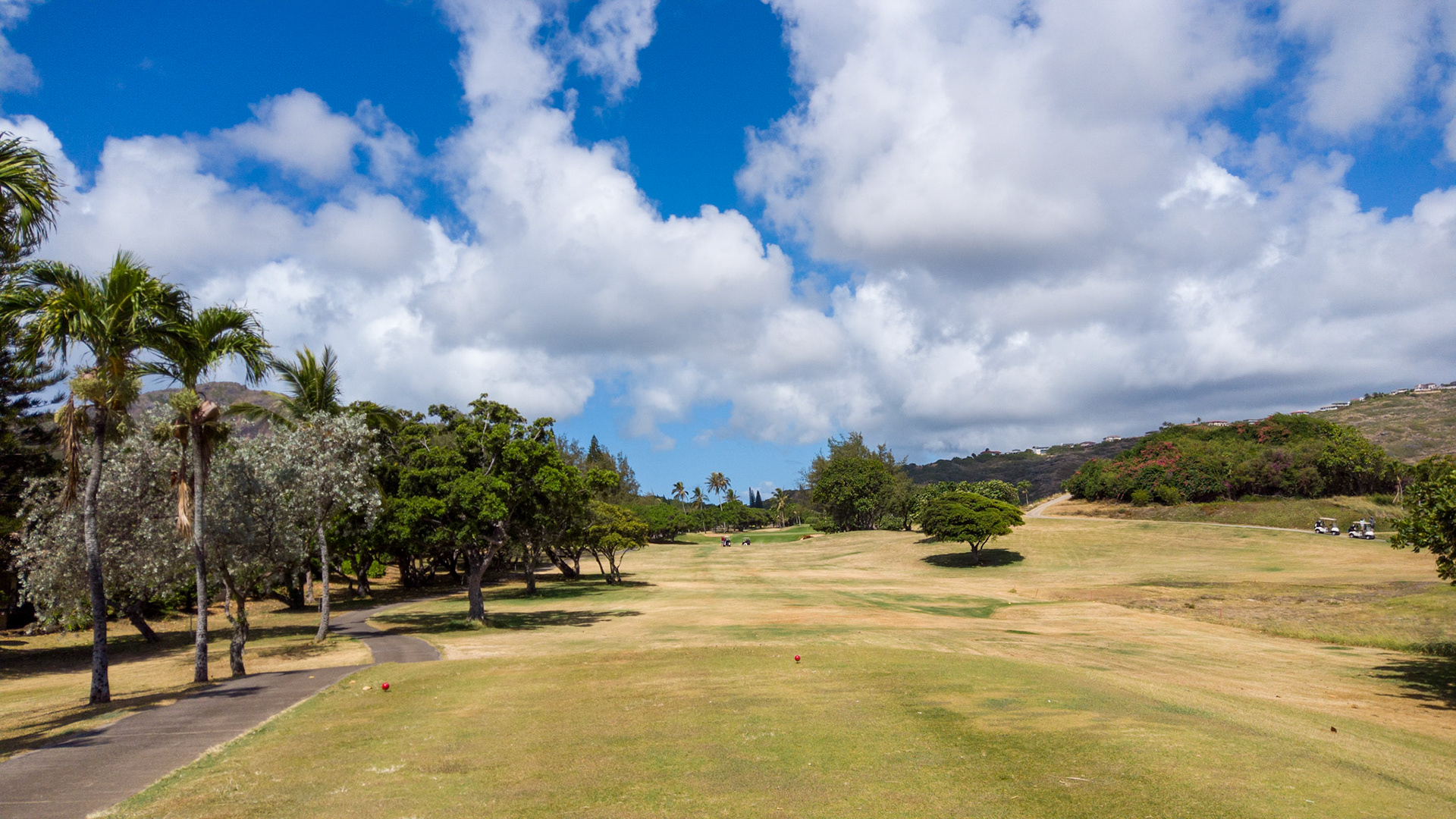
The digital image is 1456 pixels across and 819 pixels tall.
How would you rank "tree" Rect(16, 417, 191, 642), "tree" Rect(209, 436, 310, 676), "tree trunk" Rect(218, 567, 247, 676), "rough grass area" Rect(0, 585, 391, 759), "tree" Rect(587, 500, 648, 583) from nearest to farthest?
1. "rough grass area" Rect(0, 585, 391, 759)
2. "tree trunk" Rect(218, 567, 247, 676)
3. "tree" Rect(209, 436, 310, 676)
4. "tree" Rect(16, 417, 191, 642)
5. "tree" Rect(587, 500, 648, 583)

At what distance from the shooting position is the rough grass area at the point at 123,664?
1599 cm

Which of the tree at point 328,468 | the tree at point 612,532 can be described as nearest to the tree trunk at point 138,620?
the tree at point 328,468

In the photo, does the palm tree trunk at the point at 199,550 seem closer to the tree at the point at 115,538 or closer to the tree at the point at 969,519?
the tree at the point at 115,538

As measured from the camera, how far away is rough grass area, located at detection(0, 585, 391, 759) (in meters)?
16.0

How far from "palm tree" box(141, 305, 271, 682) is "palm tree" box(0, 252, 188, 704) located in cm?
59

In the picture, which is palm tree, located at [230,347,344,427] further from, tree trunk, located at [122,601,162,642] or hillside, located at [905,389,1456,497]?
hillside, located at [905,389,1456,497]

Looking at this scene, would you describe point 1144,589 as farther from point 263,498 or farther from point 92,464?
point 92,464

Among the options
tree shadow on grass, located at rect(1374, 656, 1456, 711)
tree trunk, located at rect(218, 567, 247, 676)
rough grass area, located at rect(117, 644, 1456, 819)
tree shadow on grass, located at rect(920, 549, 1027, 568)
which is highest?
tree trunk, located at rect(218, 567, 247, 676)

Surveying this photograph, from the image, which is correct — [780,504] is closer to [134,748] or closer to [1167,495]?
[1167,495]

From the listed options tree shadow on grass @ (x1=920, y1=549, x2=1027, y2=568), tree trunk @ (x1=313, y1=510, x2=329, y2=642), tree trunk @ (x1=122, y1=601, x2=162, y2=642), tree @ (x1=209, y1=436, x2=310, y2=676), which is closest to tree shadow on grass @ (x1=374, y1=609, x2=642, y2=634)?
tree trunk @ (x1=313, y1=510, x2=329, y2=642)

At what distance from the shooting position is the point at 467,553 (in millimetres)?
44875

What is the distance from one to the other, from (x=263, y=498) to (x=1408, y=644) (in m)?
44.4

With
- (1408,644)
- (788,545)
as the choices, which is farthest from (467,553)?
(788,545)

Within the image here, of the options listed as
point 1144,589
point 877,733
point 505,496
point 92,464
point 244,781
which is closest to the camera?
point 244,781
